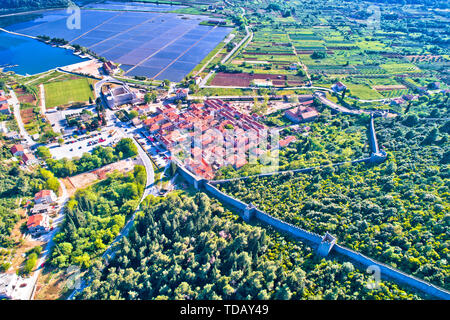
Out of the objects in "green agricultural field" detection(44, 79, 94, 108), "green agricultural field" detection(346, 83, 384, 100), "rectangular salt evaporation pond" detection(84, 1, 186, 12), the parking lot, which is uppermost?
"rectangular salt evaporation pond" detection(84, 1, 186, 12)

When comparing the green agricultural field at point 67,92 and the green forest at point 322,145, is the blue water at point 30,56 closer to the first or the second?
the green agricultural field at point 67,92

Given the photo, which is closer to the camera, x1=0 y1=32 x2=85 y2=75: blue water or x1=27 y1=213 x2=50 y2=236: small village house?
x1=27 y1=213 x2=50 y2=236: small village house

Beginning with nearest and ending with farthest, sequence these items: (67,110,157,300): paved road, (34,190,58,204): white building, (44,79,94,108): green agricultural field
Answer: (67,110,157,300): paved road → (34,190,58,204): white building → (44,79,94,108): green agricultural field

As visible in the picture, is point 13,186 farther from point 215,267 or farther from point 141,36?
point 141,36

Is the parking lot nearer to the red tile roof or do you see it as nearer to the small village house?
the red tile roof

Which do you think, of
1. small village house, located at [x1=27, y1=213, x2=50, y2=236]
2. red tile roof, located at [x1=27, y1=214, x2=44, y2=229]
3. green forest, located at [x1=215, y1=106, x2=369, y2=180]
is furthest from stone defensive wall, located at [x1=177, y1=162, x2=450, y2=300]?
red tile roof, located at [x1=27, y1=214, x2=44, y2=229]
